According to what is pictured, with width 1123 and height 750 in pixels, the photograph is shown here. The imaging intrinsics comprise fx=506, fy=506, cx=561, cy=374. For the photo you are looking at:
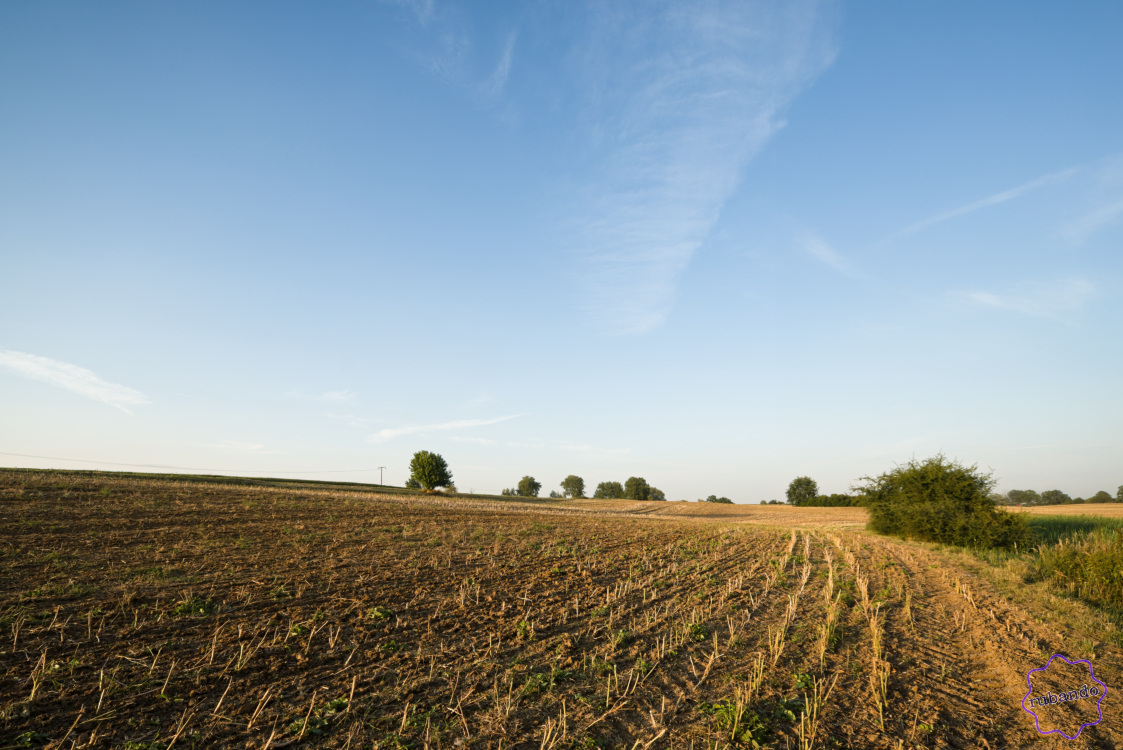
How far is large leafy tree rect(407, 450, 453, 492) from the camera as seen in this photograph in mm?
75750

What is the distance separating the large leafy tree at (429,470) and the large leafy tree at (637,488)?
197 ft

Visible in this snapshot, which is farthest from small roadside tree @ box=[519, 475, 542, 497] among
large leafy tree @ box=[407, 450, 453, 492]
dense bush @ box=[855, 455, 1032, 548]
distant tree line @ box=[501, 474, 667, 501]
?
dense bush @ box=[855, 455, 1032, 548]

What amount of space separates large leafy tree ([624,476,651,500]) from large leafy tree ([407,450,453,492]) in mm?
60129

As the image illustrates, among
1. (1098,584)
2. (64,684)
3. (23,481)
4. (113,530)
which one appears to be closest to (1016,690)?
(1098,584)

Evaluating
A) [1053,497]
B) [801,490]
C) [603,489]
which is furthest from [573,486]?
[1053,497]

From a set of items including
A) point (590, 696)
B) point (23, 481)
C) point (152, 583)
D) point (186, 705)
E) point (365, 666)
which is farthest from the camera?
point (23, 481)

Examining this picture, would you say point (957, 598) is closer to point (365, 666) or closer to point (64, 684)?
point (365, 666)

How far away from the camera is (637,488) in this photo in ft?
411

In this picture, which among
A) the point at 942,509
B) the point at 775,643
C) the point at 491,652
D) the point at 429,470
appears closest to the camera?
the point at 491,652

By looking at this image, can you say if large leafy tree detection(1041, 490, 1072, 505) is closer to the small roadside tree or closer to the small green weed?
the small roadside tree

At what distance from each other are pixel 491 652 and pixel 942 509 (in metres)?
26.5

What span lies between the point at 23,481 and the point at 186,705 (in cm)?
4055

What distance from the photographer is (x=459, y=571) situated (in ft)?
45.8

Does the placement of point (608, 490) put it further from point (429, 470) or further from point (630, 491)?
point (429, 470)
